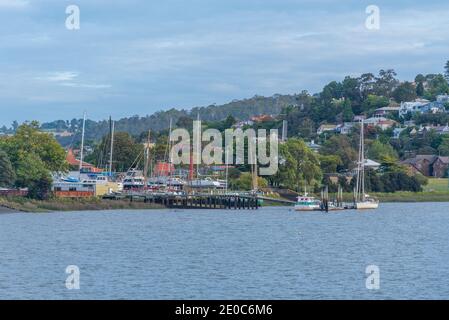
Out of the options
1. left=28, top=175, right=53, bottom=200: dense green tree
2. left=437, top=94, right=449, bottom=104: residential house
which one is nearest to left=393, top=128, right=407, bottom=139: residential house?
left=437, top=94, right=449, bottom=104: residential house

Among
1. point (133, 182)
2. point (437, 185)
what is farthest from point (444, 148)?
point (133, 182)

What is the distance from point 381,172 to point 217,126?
161 feet

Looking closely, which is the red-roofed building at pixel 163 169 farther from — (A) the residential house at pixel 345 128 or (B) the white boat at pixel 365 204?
(A) the residential house at pixel 345 128

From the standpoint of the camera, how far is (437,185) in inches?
5037

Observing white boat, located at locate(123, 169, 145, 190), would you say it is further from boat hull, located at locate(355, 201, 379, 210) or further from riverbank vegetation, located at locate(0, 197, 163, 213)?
boat hull, located at locate(355, 201, 379, 210)

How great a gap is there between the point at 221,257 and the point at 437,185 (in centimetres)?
8201

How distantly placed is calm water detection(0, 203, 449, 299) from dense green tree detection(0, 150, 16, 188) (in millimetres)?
9887

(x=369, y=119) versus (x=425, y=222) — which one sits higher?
(x=369, y=119)

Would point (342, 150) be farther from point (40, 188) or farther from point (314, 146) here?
point (40, 188)

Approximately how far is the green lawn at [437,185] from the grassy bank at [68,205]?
37398 mm

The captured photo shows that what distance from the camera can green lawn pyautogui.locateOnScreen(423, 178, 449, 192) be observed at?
409ft
